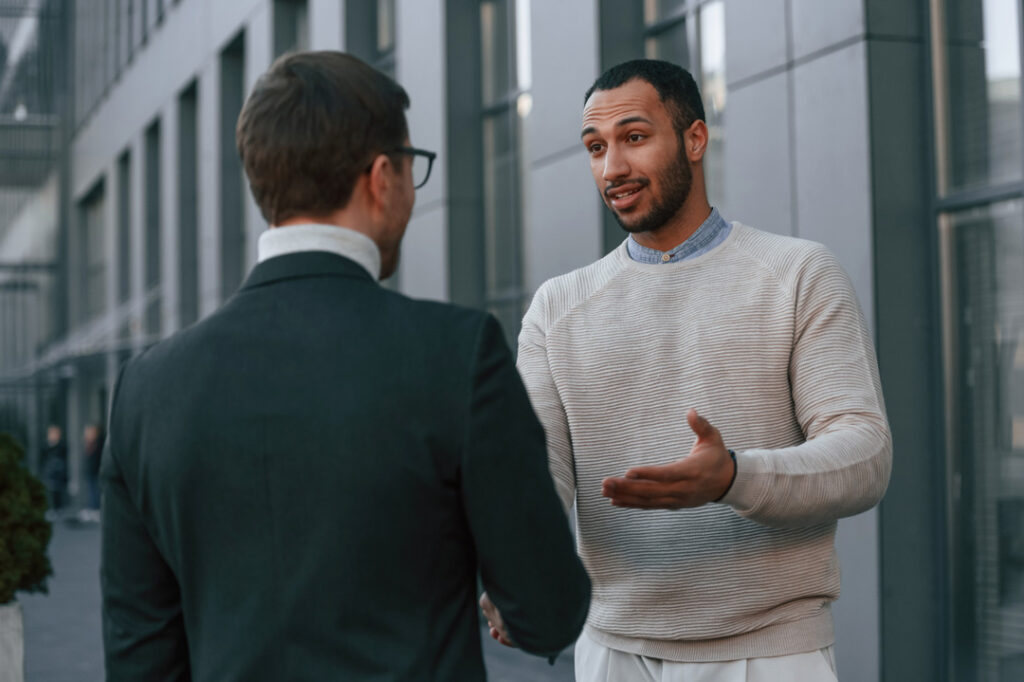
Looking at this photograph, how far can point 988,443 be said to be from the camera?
608 centimetres

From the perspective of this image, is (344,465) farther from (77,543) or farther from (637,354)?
(77,543)

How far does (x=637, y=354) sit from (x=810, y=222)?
13.1 feet

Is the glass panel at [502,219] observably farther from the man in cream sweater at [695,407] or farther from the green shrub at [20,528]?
the man in cream sweater at [695,407]

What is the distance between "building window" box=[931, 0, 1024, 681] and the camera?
597cm

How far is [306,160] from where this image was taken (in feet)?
6.06

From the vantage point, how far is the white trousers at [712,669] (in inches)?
101

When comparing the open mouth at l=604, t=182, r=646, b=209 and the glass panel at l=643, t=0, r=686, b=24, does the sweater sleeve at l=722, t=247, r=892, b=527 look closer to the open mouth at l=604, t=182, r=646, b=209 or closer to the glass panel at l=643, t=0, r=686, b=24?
the open mouth at l=604, t=182, r=646, b=209

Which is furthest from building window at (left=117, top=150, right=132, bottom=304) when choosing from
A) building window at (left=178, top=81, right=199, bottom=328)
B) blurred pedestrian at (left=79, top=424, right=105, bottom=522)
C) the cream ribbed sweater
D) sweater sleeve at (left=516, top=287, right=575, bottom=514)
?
the cream ribbed sweater

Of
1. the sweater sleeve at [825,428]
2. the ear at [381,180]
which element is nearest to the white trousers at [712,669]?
the sweater sleeve at [825,428]

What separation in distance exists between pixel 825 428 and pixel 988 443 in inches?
156

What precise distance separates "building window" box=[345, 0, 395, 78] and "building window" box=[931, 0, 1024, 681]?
7.78 metres

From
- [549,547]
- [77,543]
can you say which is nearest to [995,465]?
[549,547]

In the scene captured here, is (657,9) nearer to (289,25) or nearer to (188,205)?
(289,25)

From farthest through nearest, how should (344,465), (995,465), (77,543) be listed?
1. (77,543)
2. (995,465)
3. (344,465)
